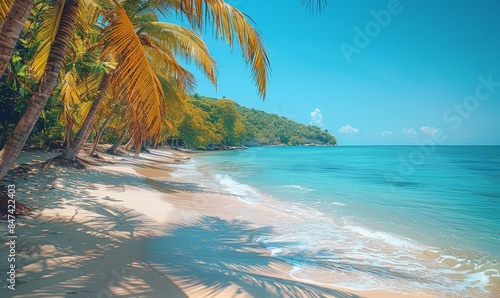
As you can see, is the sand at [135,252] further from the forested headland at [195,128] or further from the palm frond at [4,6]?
the palm frond at [4,6]

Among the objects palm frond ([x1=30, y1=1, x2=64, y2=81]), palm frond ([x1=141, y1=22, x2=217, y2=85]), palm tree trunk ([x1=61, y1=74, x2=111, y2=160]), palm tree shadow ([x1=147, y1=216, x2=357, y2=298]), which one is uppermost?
palm frond ([x1=141, y1=22, x2=217, y2=85])

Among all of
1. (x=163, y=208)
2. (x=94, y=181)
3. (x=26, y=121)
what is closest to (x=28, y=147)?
(x=94, y=181)

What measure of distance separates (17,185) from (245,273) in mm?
5853

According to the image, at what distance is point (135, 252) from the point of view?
4020mm

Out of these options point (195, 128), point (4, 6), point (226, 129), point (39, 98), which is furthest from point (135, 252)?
point (226, 129)

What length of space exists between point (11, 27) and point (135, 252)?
317 centimetres

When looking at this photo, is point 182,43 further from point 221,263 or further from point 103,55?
point 221,263

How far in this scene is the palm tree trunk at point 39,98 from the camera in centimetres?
417

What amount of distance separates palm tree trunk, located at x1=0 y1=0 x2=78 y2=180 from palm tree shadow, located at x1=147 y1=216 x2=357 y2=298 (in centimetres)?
243

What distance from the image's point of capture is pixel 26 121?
13.7 feet

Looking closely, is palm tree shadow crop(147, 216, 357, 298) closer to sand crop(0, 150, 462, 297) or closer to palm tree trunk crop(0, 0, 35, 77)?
sand crop(0, 150, 462, 297)

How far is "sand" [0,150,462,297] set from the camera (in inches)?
116

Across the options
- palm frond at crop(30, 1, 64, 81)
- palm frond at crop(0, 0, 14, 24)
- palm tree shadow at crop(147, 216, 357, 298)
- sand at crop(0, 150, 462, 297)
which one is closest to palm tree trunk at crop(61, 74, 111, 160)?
sand at crop(0, 150, 462, 297)

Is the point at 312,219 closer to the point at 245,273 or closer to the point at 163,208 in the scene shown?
the point at 163,208
